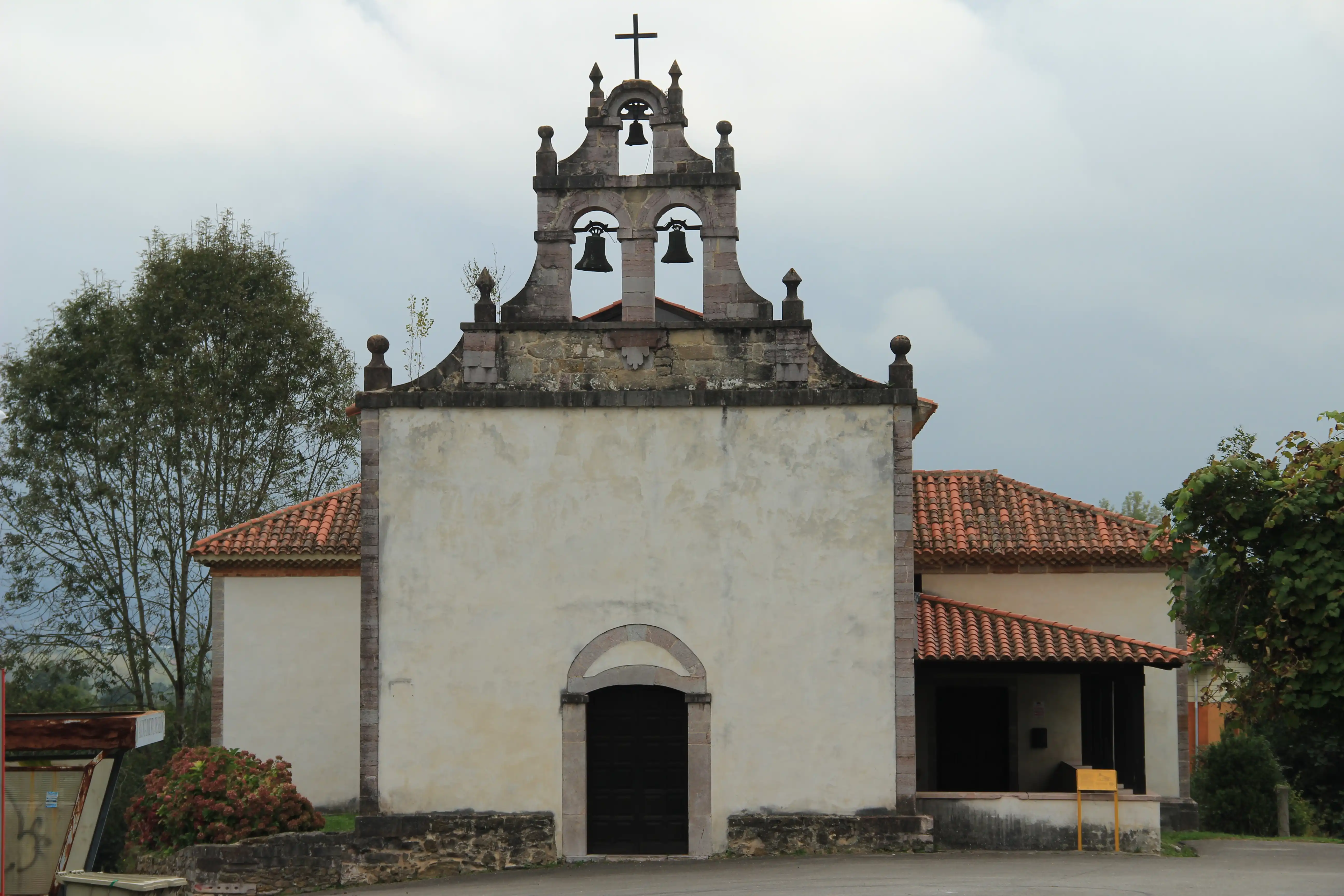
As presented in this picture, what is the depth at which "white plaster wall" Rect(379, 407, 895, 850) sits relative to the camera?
52.9 ft

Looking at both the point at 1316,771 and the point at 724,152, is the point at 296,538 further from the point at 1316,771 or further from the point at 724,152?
the point at 1316,771

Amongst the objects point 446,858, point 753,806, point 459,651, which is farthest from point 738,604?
point 446,858

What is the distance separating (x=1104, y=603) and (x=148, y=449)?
22834 mm

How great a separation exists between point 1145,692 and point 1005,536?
129 inches

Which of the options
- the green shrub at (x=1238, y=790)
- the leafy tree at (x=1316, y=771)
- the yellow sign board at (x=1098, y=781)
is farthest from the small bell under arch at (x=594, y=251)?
the leafy tree at (x=1316, y=771)

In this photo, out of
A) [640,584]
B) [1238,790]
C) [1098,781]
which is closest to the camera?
[1098,781]

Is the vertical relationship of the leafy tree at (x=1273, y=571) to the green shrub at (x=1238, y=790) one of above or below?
above

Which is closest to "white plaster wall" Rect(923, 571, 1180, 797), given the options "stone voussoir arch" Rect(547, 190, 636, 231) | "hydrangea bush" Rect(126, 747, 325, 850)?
"stone voussoir arch" Rect(547, 190, 636, 231)

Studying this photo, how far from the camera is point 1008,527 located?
21062 millimetres

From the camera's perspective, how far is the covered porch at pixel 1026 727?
53.4 ft

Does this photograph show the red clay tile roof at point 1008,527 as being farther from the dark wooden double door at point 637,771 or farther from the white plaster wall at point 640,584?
the dark wooden double door at point 637,771

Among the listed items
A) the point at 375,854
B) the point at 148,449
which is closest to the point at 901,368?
the point at 375,854

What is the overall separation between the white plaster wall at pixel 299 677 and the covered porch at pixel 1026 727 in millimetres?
8791

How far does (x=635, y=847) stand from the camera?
53.0ft
